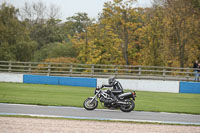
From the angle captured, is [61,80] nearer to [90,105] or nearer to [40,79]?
[40,79]

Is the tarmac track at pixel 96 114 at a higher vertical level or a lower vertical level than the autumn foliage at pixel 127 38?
lower

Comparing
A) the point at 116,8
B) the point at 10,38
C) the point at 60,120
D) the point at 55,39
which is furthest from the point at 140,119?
the point at 55,39

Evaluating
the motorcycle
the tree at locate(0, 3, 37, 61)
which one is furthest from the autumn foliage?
the motorcycle

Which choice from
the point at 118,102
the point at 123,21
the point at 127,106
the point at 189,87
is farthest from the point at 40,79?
the point at 123,21

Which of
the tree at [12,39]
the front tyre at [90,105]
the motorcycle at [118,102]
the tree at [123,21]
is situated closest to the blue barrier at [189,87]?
the motorcycle at [118,102]

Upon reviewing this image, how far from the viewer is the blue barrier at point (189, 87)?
2456 cm

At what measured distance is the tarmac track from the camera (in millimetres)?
11664

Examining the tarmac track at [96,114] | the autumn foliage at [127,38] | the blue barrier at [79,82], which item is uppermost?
the autumn foliage at [127,38]

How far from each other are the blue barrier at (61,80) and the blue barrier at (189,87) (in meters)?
6.68

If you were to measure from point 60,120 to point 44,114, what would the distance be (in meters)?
1.49

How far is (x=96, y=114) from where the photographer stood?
12469mm

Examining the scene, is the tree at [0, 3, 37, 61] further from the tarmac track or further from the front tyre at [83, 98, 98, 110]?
the front tyre at [83, 98, 98, 110]

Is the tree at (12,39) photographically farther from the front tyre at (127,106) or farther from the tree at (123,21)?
the front tyre at (127,106)

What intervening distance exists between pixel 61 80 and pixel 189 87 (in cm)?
1009
